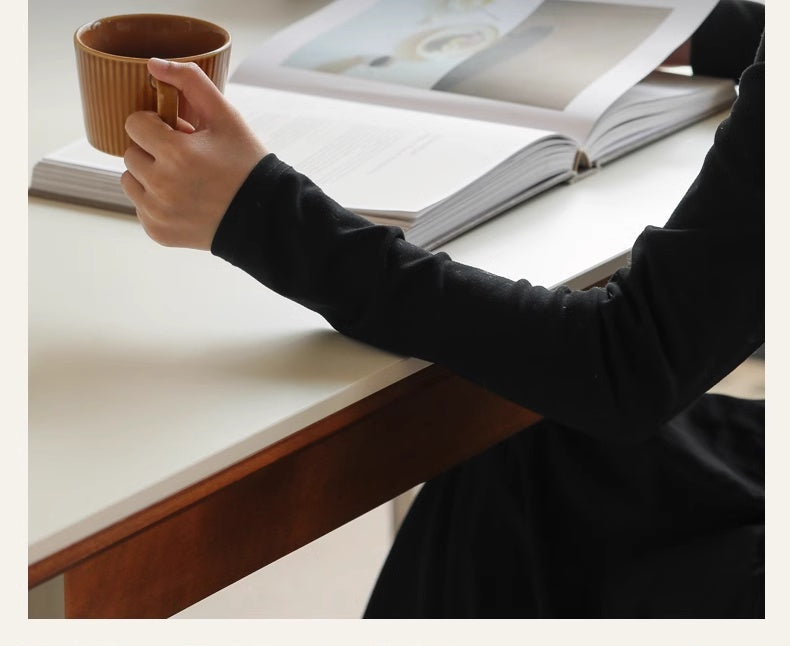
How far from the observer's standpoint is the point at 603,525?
90 cm

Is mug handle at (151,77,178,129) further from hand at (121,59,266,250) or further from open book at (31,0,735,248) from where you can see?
open book at (31,0,735,248)

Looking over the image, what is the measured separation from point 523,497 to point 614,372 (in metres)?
0.28

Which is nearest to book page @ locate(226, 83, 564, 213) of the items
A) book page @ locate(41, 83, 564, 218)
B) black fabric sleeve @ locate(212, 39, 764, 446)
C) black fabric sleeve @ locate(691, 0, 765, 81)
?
book page @ locate(41, 83, 564, 218)

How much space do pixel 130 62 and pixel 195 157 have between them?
0.07 meters

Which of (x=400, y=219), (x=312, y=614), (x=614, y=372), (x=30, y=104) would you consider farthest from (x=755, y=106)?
(x=312, y=614)

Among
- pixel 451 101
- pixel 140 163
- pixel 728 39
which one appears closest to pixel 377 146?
pixel 451 101

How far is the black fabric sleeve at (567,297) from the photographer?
654mm

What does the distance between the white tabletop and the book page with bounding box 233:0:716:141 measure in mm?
88

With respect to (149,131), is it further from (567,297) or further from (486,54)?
(486,54)

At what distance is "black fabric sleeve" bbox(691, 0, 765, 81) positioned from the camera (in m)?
1.21

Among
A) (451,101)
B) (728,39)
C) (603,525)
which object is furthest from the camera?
(728,39)

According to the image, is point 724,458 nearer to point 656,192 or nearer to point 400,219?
point 656,192

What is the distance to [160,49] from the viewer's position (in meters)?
0.80

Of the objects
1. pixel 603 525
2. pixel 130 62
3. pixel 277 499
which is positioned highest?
pixel 130 62
